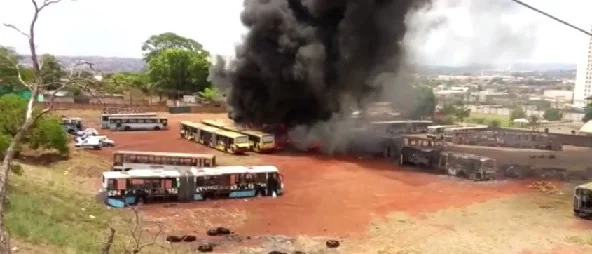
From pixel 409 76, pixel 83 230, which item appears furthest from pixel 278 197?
pixel 409 76

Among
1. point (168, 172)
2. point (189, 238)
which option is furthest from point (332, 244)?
point (168, 172)

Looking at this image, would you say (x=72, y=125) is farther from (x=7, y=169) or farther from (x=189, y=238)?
(x=7, y=169)

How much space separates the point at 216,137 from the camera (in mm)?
46156

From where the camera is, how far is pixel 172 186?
91.2ft

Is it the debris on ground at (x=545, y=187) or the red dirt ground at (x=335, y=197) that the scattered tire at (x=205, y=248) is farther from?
the debris on ground at (x=545, y=187)

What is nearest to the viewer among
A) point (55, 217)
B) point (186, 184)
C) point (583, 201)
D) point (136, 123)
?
point (55, 217)

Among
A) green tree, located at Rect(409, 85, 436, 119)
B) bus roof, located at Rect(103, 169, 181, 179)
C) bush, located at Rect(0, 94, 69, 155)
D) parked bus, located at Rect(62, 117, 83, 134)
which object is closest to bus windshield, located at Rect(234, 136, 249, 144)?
bush, located at Rect(0, 94, 69, 155)

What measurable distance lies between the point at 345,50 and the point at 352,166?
39.5 ft

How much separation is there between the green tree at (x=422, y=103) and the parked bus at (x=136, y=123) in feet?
99.0

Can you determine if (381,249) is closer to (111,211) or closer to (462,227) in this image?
(462,227)

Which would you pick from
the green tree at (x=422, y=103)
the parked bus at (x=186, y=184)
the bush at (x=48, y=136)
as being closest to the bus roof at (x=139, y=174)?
the parked bus at (x=186, y=184)

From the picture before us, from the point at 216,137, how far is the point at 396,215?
71.2 ft

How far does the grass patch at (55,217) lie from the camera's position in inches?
→ 664

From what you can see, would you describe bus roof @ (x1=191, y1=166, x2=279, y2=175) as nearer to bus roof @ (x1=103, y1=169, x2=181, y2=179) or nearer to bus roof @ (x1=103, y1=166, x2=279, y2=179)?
bus roof @ (x1=103, y1=166, x2=279, y2=179)
